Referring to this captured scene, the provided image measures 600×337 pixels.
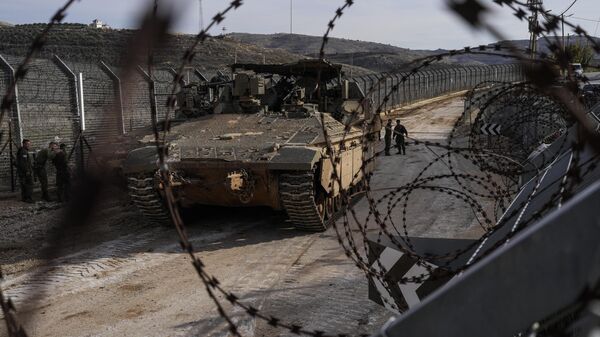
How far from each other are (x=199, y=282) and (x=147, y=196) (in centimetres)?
243

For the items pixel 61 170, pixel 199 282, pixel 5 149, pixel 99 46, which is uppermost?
pixel 99 46

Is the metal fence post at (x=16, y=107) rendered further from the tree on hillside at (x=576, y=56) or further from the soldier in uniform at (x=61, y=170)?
the tree on hillside at (x=576, y=56)

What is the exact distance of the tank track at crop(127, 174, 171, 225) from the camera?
8.52 metres

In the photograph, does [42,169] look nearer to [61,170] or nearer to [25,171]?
[25,171]

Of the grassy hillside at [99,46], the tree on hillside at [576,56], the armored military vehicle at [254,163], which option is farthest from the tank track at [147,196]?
the tree on hillside at [576,56]

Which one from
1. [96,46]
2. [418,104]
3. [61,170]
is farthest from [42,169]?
[418,104]

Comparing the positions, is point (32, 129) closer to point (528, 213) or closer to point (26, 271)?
point (26, 271)

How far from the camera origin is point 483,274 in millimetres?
1744

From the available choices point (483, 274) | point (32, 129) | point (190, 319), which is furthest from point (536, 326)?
point (32, 129)

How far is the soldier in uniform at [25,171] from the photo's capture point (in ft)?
39.0

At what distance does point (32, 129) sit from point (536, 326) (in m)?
13.7

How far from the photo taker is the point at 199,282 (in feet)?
21.9

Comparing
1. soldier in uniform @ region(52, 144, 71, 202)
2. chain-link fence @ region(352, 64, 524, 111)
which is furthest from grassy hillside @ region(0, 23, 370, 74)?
chain-link fence @ region(352, 64, 524, 111)

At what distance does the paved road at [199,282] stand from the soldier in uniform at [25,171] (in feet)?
5.13
